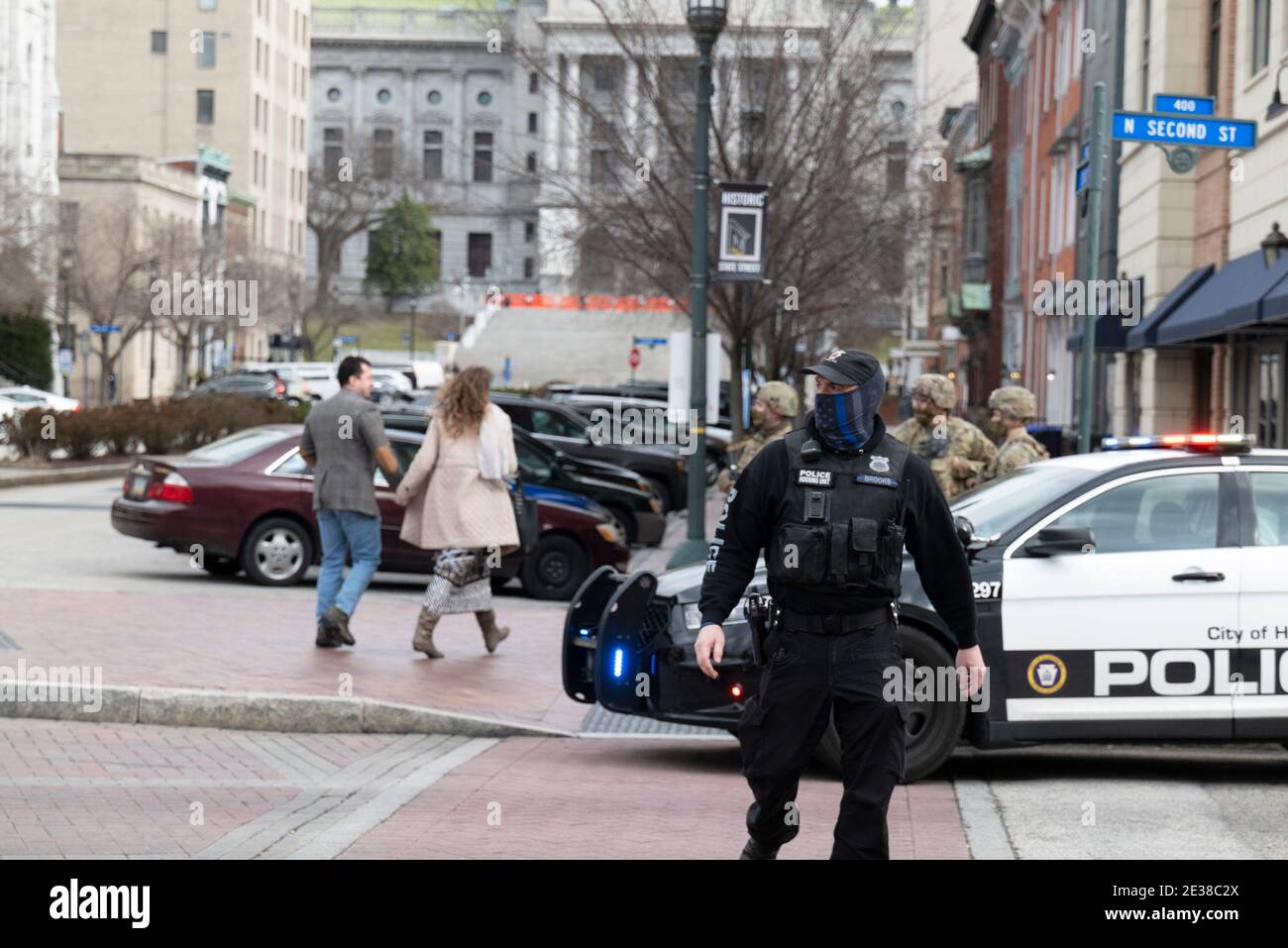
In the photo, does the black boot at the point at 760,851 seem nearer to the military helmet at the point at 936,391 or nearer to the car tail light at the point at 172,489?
the military helmet at the point at 936,391

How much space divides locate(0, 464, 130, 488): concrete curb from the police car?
74.6 feet

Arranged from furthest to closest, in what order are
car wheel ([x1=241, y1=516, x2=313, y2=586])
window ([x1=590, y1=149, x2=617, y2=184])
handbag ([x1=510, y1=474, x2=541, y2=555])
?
1. window ([x1=590, y1=149, x2=617, y2=184])
2. car wheel ([x1=241, y1=516, x2=313, y2=586])
3. handbag ([x1=510, y1=474, x2=541, y2=555])

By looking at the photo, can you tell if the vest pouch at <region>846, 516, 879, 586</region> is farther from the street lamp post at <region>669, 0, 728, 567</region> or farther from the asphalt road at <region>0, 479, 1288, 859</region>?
the street lamp post at <region>669, 0, 728, 567</region>

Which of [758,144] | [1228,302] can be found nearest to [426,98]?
[758,144]

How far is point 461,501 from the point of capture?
12562 mm

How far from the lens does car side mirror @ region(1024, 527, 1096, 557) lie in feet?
29.2

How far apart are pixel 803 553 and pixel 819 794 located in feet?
10.4

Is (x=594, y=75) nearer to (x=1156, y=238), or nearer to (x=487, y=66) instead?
(x=1156, y=238)

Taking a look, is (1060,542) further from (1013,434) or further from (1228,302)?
(1228,302)

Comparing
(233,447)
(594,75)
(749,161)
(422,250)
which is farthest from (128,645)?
(422,250)

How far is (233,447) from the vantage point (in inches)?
687

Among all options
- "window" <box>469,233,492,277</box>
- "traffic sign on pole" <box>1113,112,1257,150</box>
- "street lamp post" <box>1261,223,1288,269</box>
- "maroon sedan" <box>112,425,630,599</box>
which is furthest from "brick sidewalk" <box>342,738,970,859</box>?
"window" <box>469,233,492,277</box>

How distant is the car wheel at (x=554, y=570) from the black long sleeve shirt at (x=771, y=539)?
37.5 feet

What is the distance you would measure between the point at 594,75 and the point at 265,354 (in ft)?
239
